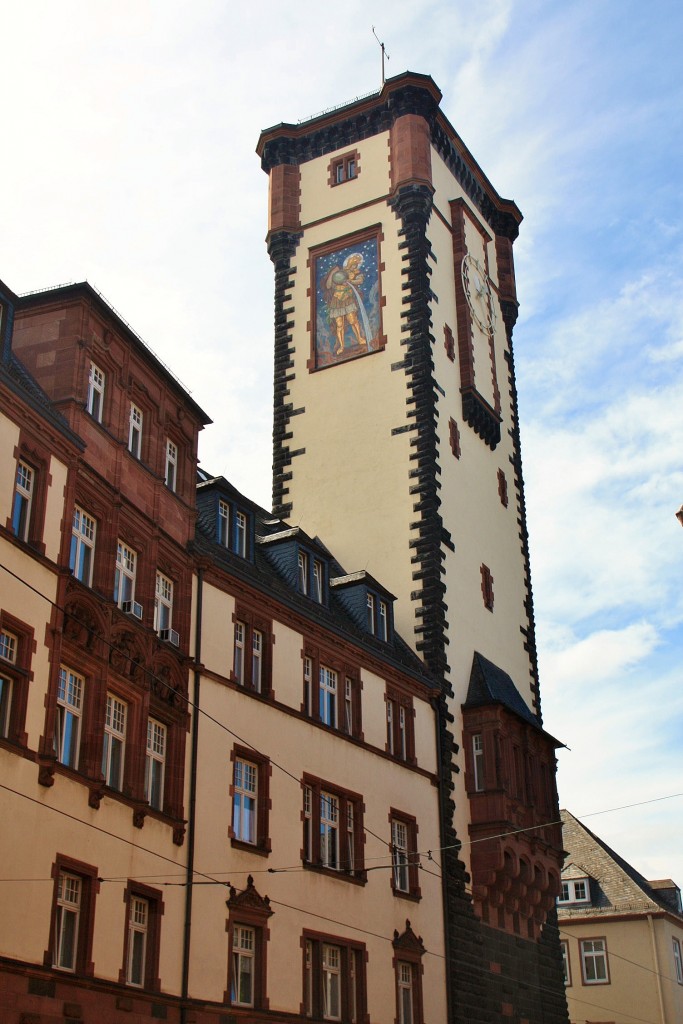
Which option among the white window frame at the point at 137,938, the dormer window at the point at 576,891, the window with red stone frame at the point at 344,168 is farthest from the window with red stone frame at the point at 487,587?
the white window frame at the point at 137,938

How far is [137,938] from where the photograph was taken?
26.8m

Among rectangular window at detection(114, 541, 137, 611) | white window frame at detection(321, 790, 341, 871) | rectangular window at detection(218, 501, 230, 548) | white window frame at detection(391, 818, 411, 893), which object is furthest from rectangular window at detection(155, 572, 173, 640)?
white window frame at detection(391, 818, 411, 893)

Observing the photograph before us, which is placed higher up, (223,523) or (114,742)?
(223,523)

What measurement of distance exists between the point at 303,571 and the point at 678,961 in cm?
3393

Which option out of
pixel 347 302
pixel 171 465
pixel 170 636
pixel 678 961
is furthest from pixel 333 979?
pixel 678 961

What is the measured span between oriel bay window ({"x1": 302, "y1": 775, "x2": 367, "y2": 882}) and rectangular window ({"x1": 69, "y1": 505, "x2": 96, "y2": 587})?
9065 mm

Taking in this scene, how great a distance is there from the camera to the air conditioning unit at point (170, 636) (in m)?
30.1

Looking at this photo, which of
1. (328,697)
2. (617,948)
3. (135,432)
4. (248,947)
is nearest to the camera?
(248,947)

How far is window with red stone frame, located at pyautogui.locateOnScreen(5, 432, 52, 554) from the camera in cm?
2606

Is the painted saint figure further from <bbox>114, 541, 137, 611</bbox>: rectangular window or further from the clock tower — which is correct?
<bbox>114, 541, 137, 611</bbox>: rectangular window

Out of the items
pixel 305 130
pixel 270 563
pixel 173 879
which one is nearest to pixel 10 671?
pixel 173 879

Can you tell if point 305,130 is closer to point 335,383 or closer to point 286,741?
point 335,383

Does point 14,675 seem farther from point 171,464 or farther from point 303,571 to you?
point 303,571

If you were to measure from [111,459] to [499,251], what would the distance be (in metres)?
33.0
